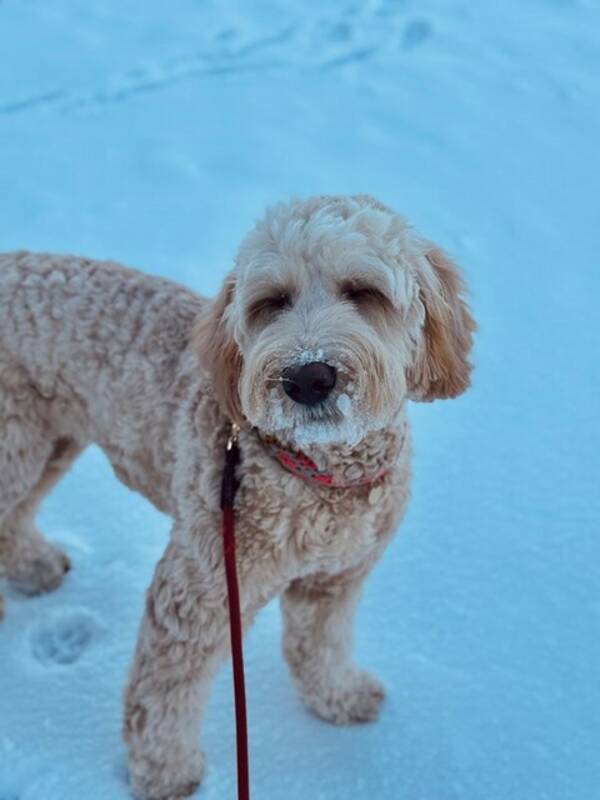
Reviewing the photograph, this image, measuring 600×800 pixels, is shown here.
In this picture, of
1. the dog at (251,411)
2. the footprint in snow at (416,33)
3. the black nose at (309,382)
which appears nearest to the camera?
the black nose at (309,382)

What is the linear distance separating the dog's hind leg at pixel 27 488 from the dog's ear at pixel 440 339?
126 centimetres

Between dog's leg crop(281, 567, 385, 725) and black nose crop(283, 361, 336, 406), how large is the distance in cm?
94

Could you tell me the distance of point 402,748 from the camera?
8.71ft

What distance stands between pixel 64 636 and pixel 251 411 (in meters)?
1.45

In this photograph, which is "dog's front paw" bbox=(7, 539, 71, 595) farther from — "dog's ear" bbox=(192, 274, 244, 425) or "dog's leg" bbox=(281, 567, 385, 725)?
"dog's ear" bbox=(192, 274, 244, 425)

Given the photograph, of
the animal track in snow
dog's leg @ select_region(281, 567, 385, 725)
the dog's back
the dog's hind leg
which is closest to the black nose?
the dog's back

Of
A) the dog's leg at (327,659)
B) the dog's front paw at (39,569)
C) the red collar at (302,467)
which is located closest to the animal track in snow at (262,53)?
the dog's front paw at (39,569)

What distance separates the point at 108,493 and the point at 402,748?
150 centimetres

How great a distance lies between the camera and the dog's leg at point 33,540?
2.98 meters

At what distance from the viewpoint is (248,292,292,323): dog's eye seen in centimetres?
204

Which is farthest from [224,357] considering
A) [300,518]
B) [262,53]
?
[262,53]

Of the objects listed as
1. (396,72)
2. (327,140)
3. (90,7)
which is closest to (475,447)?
(327,140)

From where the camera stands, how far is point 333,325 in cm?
190

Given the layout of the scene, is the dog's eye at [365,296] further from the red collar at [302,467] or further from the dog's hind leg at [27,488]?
the dog's hind leg at [27,488]
